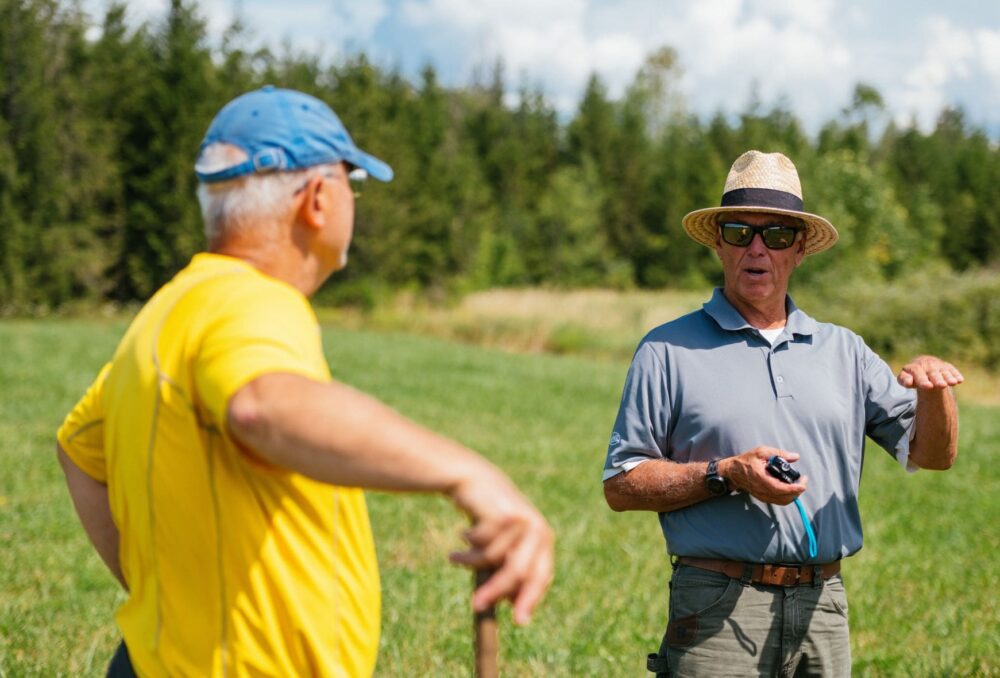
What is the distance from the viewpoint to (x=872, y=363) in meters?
3.44

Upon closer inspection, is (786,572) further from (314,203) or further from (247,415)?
(247,415)

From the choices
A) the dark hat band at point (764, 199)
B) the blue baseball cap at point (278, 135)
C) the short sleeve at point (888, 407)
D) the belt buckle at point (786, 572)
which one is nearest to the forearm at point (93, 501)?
the blue baseball cap at point (278, 135)

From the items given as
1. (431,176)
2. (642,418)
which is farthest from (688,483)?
(431,176)

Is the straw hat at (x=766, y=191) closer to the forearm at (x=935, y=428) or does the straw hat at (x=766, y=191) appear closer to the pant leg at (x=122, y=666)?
the forearm at (x=935, y=428)

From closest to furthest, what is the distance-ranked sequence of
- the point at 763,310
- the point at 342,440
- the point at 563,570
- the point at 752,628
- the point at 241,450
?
the point at 342,440
the point at 241,450
the point at 752,628
the point at 763,310
the point at 563,570

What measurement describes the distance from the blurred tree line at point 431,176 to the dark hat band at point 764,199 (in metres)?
26.9

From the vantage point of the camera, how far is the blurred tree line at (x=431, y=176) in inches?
1319

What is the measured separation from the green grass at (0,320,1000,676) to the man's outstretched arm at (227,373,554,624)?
372cm

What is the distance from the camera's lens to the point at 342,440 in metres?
1.46

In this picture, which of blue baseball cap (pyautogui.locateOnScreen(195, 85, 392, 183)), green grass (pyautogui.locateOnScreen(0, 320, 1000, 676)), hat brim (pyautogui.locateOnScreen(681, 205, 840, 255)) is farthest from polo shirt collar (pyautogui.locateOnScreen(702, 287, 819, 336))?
green grass (pyautogui.locateOnScreen(0, 320, 1000, 676))

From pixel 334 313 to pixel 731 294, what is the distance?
114 feet

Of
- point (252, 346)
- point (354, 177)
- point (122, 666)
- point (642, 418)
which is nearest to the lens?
point (252, 346)

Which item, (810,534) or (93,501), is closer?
(93,501)

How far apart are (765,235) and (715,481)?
897mm
